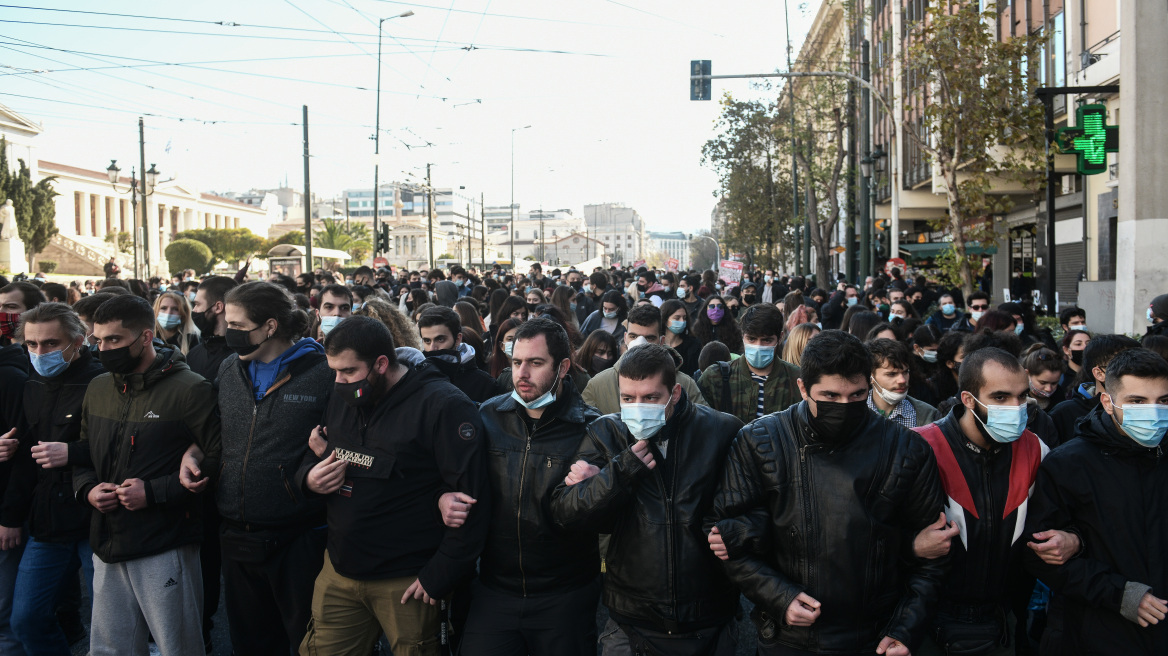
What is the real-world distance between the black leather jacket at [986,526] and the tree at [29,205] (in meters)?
61.8

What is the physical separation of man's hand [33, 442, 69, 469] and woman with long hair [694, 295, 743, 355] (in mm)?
5631

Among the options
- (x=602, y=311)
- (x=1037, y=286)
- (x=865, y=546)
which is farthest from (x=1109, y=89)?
(x=1037, y=286)

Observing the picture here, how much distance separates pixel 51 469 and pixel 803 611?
3810mm

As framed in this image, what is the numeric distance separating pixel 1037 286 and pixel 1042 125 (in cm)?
1237

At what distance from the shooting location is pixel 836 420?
128 inches

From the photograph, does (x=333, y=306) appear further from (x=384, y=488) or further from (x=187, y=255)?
(x=187, y=255)

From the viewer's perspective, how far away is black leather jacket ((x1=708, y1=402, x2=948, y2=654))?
10.5ft

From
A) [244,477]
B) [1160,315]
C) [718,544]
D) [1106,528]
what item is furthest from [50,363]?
[1160,315]

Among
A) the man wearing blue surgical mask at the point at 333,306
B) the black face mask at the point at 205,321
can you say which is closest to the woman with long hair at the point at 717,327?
the man wearing blue surgical mask at the point at 333,306

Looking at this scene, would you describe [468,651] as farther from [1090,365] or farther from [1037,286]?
[1037,286]

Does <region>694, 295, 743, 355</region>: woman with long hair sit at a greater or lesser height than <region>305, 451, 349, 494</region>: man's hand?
greater

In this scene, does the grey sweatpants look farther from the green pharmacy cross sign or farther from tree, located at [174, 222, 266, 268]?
tree, located at [174, 222, 266, 268]

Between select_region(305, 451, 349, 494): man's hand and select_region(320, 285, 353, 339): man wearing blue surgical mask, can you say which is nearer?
select_region(305, 451, 349, 494): man's hand

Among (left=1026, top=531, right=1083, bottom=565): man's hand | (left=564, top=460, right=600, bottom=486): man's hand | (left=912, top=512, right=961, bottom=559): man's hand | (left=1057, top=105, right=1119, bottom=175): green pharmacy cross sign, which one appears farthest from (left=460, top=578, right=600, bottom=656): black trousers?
(left=1057, top=105, right=1119, bottom=175): green pharmacy cross sign
